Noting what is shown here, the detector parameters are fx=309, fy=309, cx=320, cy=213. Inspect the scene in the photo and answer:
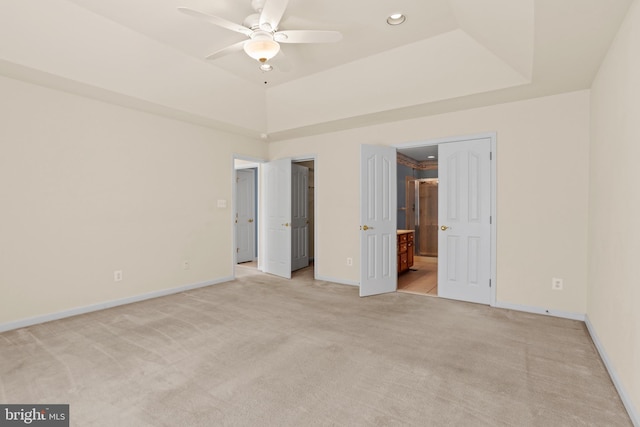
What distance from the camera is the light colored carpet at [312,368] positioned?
1.91 meters

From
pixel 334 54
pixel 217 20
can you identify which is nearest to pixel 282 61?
pixel 217 20

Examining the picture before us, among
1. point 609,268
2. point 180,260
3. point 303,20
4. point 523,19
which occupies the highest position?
point 303,20

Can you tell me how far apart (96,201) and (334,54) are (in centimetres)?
351

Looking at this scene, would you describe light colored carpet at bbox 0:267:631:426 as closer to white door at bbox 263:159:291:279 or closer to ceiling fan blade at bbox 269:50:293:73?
white door at bbox 263:159:291:279

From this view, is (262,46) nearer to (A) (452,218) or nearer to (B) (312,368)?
(B) (312,368)

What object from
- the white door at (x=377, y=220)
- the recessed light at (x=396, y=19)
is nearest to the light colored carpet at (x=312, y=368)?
the white door at (x=377, y=220)

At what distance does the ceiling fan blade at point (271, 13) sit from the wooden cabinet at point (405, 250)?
13.7 feet

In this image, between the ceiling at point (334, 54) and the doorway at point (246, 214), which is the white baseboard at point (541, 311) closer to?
the ceiling at point (334, 54)

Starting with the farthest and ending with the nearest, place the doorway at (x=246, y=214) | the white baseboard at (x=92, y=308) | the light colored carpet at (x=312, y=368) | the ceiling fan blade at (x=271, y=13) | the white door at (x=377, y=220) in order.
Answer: the doorway at (x=246, y=214)
the white door at (x=377, y=220)
the white baseboard at (x=92, y=308)
the ceiling fan blade at (x=271, y=13)
the light colored carpet at (x=312, y=368)

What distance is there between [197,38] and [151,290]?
3383 mm

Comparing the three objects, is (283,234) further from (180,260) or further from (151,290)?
(151,290)

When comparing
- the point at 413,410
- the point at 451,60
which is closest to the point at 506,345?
the point at 413,410

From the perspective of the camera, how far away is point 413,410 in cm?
193

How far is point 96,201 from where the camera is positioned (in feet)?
12.6
